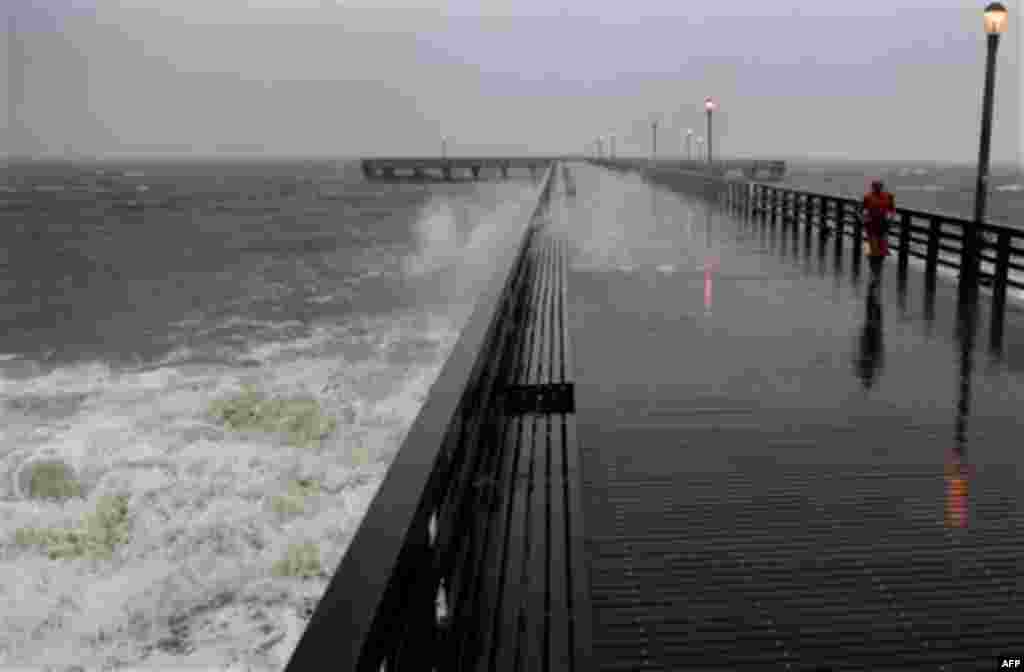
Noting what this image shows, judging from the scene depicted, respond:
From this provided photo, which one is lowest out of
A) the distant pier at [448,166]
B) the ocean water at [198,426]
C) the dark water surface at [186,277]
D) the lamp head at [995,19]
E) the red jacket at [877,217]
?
the dark water surface at [186,277]

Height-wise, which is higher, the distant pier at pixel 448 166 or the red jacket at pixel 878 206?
the red jacket at pixel 878 206

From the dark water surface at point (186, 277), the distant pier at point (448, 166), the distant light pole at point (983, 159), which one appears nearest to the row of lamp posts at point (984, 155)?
the distant light pole at point (983, 159)

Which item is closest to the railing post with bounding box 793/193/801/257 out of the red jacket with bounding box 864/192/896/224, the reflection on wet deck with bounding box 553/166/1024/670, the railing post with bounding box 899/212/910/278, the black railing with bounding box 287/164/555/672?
the railing post with bounding box 899/212/910/278

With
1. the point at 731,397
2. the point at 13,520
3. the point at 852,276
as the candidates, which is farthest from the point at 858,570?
the point at 852,276

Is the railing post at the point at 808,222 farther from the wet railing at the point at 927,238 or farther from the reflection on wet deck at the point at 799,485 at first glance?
the reflection on wet deck at the point at 799,485

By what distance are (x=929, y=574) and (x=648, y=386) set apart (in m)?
3.86

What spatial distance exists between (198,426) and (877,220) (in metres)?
12.3

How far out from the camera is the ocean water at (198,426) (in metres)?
9.02

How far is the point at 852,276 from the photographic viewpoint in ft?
52.0

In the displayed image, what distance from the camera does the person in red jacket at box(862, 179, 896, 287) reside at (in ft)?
52.7

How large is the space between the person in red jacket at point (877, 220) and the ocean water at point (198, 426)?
853cm

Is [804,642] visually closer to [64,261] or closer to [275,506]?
[275,506]

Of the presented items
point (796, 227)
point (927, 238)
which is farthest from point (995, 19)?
point (796, 227)

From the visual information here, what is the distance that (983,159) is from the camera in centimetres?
1427
